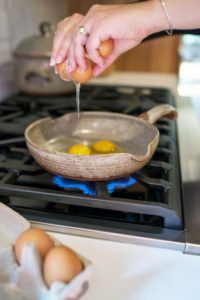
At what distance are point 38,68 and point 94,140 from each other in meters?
0.41

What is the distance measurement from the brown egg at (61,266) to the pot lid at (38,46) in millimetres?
786

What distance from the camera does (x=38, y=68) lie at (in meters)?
1.01

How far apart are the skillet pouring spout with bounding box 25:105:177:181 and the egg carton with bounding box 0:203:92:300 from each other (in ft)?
0.50

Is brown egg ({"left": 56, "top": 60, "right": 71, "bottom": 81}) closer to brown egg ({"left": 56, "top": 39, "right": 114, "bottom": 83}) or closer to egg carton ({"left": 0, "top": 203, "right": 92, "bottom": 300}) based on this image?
brown egg ({"left": 56, "top": 39, "right": 114, "bottom": 83})

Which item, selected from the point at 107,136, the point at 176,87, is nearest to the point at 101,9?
the point at 107,136

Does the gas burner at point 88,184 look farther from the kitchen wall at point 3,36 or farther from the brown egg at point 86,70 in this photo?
the kitchen wall at point 3,36

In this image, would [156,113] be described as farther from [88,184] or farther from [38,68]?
[38,68]

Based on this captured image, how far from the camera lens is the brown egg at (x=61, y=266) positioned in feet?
0.96

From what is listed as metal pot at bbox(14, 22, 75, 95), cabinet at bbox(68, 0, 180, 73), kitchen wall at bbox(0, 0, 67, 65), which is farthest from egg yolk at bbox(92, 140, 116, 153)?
cabinet at bbox(68, 0, 180, 73)

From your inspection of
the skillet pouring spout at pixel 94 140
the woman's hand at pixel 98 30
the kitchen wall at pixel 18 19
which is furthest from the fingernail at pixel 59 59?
the kitchen wall at pixel 18 19

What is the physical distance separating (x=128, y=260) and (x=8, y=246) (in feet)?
0.47

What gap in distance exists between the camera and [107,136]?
28.0 inches

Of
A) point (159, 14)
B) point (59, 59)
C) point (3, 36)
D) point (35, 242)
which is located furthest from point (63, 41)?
point (3, 36)

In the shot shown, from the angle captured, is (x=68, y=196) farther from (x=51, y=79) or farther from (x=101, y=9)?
(x=51, y=79)
